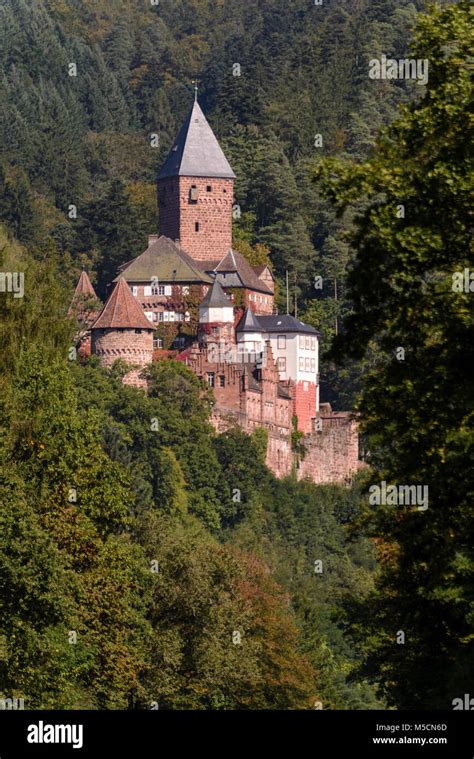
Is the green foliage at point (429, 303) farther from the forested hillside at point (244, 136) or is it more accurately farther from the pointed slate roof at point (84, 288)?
the forested hillside at point (244, 136)

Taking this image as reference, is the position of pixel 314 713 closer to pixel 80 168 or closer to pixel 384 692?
pixel 384 692

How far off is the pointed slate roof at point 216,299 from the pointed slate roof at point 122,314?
3.19 meters

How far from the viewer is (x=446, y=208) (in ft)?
98.4

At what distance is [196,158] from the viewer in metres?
134

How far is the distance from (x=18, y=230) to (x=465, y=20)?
12027 cm

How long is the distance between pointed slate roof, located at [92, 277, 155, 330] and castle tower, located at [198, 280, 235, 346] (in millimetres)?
2818

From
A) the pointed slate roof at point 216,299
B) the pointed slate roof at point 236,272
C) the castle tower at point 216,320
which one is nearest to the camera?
the castle tower at point 216,320

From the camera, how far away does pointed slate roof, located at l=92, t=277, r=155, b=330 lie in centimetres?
11356

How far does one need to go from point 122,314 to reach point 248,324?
735 cm

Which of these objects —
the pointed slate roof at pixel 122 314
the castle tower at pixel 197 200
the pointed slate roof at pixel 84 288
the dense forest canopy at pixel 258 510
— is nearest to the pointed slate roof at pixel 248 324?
the pointed slate roof at pixel 122 314

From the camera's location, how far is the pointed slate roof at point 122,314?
113562mm

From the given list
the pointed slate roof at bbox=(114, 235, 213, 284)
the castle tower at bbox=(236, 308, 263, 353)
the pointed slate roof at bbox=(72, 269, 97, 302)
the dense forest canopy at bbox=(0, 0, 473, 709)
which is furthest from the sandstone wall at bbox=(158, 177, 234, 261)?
the castle tower at bbox=(236, 308, 263, 353)

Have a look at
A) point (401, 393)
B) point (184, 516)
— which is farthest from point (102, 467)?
point (184, 516)

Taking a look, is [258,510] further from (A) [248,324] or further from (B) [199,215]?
(B) [199,215]
